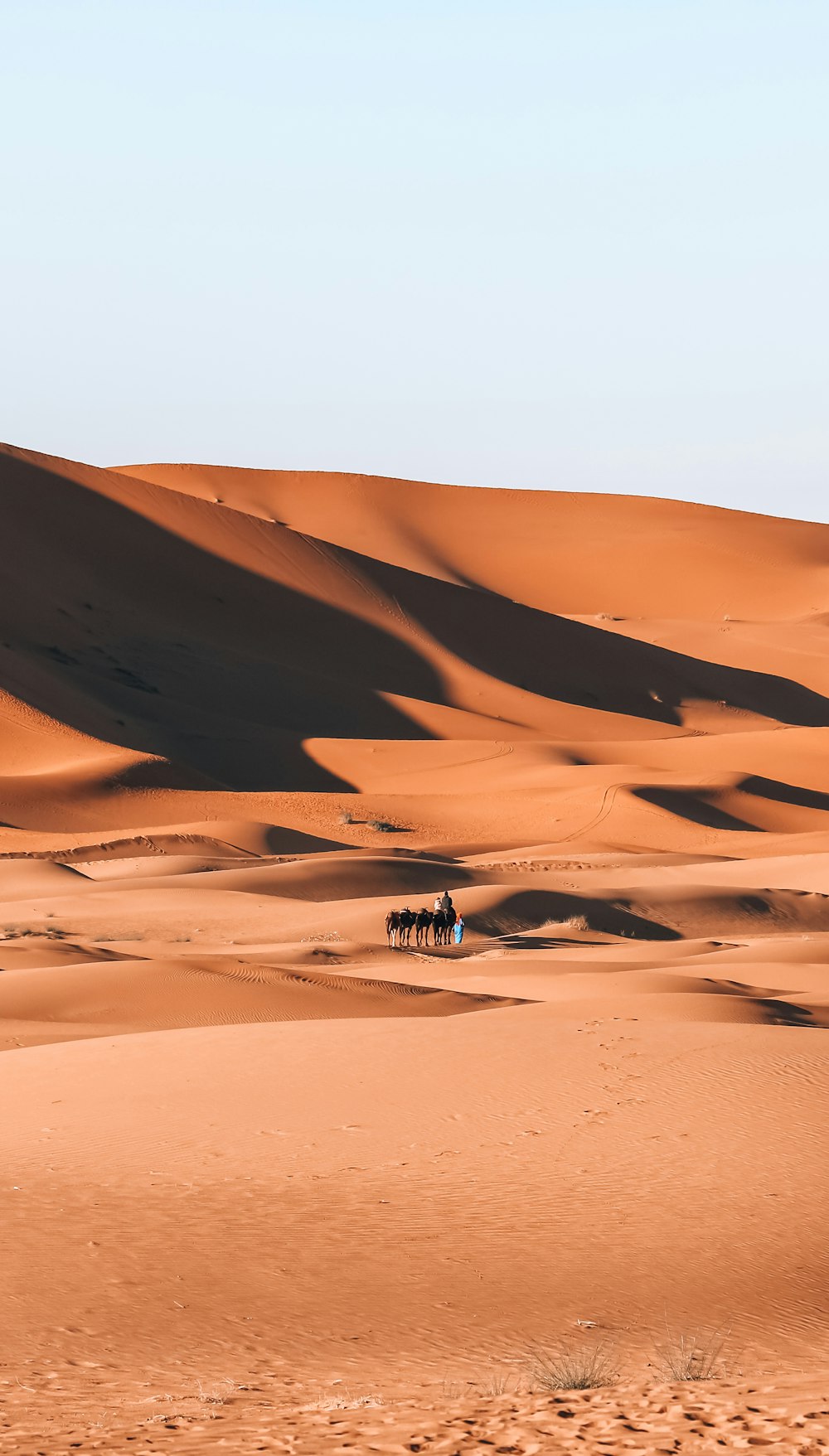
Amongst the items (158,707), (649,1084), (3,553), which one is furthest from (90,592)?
(649,1084)

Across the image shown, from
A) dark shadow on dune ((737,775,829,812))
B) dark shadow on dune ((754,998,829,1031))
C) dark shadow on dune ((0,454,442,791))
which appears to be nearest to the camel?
dark shadow on dune ((754,998,829,1031))

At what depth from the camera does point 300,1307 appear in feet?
18.9

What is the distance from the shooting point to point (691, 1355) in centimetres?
496

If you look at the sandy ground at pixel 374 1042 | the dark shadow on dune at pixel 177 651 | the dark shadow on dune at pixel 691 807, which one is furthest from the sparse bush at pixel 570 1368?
the dark shadow on dune at pixel 691 807

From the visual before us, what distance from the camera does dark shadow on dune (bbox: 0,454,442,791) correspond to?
40469 mm

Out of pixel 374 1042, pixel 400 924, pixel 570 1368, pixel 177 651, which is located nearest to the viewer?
pixel 570 1368

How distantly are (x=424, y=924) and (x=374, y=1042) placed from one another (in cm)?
924

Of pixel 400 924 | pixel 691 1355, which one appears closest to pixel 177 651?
pixel 400 924

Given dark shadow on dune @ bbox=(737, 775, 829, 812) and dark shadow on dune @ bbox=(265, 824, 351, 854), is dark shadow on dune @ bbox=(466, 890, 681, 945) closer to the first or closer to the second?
dark shadow on dune @ bbox=(265, 824, 351, 854)

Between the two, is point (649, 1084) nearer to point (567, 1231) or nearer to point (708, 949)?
point (567, 1231)

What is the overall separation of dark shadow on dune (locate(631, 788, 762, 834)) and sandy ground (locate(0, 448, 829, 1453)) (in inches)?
4.2

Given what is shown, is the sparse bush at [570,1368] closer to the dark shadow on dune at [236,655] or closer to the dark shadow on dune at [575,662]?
the dark shadow on dune at [236,655]

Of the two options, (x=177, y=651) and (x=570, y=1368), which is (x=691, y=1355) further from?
(x=177, y=651)

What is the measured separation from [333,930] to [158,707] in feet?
A: 70.2
